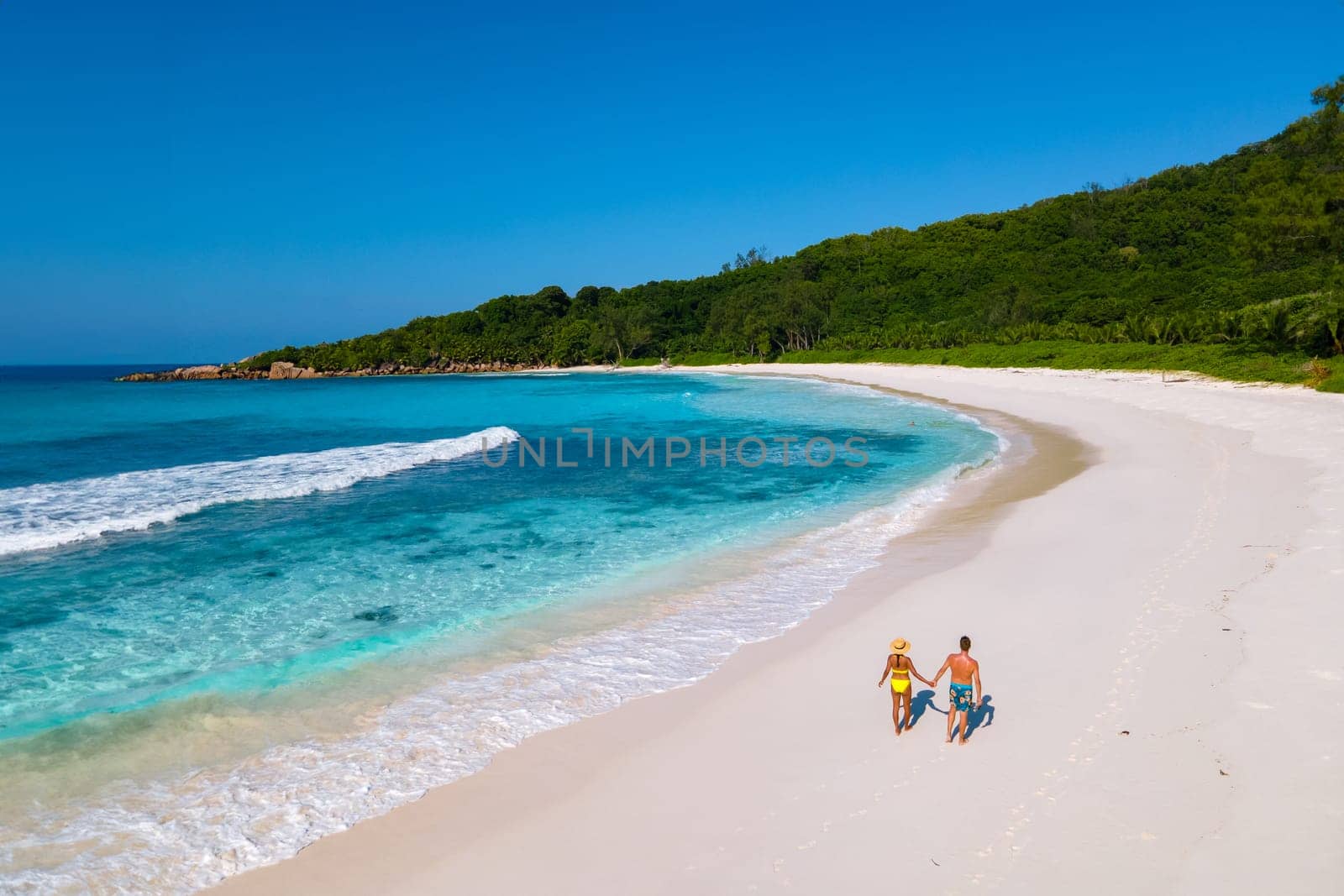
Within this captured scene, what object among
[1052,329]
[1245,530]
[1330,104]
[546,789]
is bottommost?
[546,789]

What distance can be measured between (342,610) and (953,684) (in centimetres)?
741

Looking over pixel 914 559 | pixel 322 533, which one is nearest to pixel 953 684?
pixel 914 559

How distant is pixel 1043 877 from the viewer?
394cm

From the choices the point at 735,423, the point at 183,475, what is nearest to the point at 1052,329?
the point at 735,423

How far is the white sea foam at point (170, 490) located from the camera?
1412 cm

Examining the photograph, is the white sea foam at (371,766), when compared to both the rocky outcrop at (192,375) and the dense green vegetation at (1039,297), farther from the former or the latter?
the rocky outcrop at (192,375)

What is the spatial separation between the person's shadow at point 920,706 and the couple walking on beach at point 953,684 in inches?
4.1

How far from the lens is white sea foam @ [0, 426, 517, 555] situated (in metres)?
14.1

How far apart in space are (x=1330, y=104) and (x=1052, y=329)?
2663 centimetres

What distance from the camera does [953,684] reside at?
Answer: 18.0 feet

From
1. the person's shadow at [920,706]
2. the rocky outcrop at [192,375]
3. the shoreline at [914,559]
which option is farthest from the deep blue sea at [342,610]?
the rocky outcrop at [192,375]

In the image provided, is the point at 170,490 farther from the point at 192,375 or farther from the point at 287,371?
the point at 192,375

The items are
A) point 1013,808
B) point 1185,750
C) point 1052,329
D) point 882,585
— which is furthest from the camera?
point 1052,329

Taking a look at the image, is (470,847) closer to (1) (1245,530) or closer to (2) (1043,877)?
(2) (1043,877)
